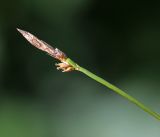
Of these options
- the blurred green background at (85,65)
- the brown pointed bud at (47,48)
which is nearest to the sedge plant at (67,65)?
the brown pointed bud at (47,48)

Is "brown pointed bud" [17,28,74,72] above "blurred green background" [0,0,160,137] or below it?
below

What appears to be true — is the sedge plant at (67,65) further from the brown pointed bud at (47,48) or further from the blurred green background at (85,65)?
the blurred green background at (85,65)

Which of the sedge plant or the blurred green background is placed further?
the blurred green background

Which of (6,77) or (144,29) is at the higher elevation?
(144,29)

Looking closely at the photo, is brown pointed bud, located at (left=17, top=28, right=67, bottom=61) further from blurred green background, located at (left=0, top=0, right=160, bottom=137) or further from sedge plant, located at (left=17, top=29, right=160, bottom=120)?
blurred green background, located at (left=0, top=0, right=160, bottom=137)

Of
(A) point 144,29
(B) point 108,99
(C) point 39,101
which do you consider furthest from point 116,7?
(C) point 39,101

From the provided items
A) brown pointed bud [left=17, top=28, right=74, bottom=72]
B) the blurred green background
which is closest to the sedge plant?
brown pointed bud [left=17, top=28, right=74, bottom=72]

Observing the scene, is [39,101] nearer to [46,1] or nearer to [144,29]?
[46,1]

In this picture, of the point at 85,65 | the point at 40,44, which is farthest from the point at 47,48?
the point at 85,65
